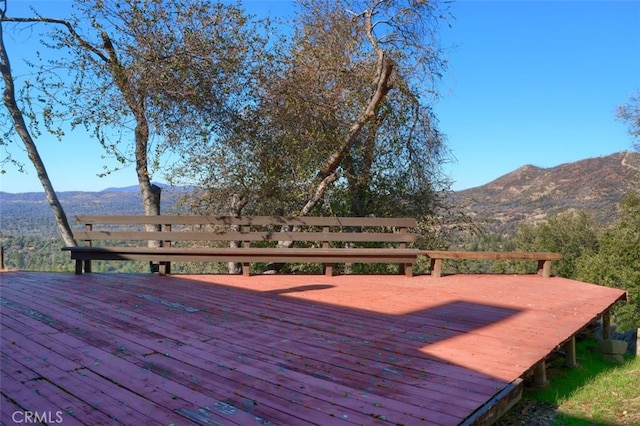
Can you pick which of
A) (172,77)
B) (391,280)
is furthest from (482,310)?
(172,77)

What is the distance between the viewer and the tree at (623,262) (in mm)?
23219

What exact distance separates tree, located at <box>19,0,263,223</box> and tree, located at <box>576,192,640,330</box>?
21614mm

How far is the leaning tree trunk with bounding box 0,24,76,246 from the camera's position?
27.4 ft

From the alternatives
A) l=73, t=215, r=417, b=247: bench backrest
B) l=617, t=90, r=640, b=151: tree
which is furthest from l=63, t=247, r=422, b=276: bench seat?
l=617, t=90, r=640, b=151: tree

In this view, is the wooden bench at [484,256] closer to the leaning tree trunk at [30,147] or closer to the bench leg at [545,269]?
the bench leg at [545,269]

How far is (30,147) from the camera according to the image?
8.57 metres

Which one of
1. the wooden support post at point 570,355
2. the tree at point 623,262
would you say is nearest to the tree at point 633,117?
the tree at point 623,262

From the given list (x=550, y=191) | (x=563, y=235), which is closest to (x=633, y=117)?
(x=563, y=235)

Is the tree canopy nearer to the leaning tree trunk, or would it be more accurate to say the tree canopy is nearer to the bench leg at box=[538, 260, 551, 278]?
the leaning tree trunk

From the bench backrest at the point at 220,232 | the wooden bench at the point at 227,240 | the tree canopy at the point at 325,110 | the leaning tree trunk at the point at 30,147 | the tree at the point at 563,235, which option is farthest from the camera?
the tree at the point at 563,235

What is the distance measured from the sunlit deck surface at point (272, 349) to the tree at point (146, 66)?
3426mm

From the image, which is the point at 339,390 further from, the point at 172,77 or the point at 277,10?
the point at 277,10

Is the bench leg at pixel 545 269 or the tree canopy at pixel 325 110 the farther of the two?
the tree canopy at pixel 325 110

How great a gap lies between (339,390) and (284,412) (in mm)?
420
